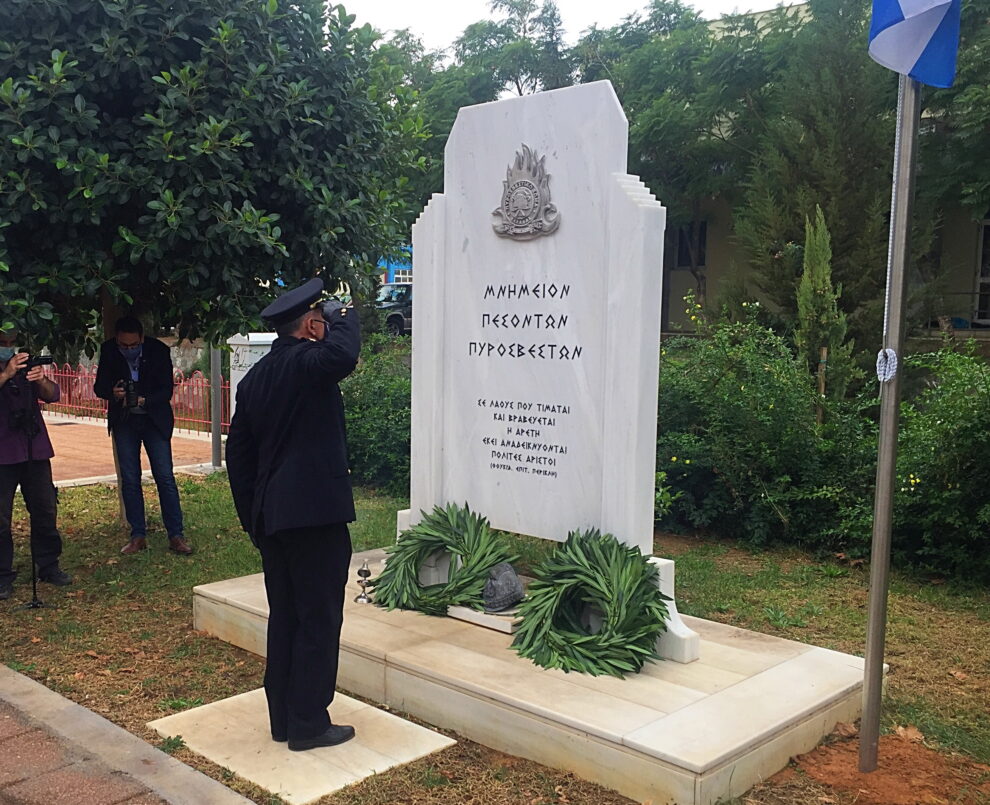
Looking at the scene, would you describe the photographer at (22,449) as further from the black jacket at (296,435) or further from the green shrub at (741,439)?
the green shrub at (741,439)

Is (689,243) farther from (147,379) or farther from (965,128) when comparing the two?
(147,379)

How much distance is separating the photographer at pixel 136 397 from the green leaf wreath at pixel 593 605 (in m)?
3.63

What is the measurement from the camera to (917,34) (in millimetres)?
3502

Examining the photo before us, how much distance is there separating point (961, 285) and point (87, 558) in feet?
57.8

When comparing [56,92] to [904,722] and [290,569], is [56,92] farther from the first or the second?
[904,722]

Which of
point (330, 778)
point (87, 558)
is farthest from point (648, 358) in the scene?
point (87, 558)

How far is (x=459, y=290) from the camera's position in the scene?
547 centimetres

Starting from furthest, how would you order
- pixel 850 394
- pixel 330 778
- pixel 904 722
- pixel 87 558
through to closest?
pixel 850 394 → pixel 87 558 → pixel 904 722 → pixel 330 778

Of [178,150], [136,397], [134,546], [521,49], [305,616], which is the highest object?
[521,49]

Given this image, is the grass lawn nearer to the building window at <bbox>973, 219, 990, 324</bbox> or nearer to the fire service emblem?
the fire service emblem

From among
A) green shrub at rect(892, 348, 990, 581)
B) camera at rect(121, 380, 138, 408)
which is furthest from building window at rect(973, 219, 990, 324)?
camera at rect(121, 380, 138, 408)

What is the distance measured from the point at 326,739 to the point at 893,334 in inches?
109

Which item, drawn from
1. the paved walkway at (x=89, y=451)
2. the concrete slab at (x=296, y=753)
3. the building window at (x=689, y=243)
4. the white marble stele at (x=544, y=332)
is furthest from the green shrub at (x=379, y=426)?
the building window at (x=689, y=243)

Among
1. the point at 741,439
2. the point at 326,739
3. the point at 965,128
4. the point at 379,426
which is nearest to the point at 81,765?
the point at 326,739
